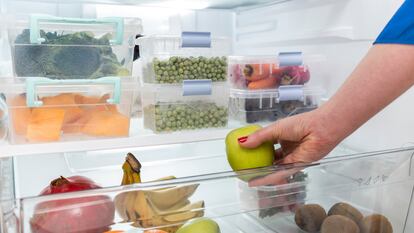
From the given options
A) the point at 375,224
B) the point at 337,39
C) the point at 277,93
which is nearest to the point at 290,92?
the point at 277,93

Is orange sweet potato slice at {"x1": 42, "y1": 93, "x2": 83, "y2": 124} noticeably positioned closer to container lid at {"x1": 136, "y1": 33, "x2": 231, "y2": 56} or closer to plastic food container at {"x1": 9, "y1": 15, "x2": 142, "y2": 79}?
plastic food container at {"x1": 9, "y1": 15, "x2": 142, "y2": 79}

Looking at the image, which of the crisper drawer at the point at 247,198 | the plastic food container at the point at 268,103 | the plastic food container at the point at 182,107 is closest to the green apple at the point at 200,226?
the crisper drawer at the point at 247,198

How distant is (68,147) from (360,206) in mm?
508

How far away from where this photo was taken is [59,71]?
0.85m

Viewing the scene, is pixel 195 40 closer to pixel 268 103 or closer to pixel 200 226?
pixel 268 103

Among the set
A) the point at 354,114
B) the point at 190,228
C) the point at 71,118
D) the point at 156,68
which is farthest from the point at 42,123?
the point at 354,114

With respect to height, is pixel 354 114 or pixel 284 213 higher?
pixel 354 114

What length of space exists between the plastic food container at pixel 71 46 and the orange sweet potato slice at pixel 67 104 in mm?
44

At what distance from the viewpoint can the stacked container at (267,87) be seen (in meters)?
1.05

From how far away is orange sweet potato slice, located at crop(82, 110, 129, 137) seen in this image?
0.86m

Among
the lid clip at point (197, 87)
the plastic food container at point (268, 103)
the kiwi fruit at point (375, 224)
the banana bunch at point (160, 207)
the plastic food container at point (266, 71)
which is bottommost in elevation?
the kiwi fruit at point (375, 224)

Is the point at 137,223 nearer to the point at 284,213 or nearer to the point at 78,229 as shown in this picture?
the point at 78,229

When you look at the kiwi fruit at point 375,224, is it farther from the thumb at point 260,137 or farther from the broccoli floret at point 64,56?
the broccoli floret at point 64,56

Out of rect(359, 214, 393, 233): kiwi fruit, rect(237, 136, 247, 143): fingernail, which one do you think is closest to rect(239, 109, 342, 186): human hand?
rect(237, 136, 247, 143): fingernail
